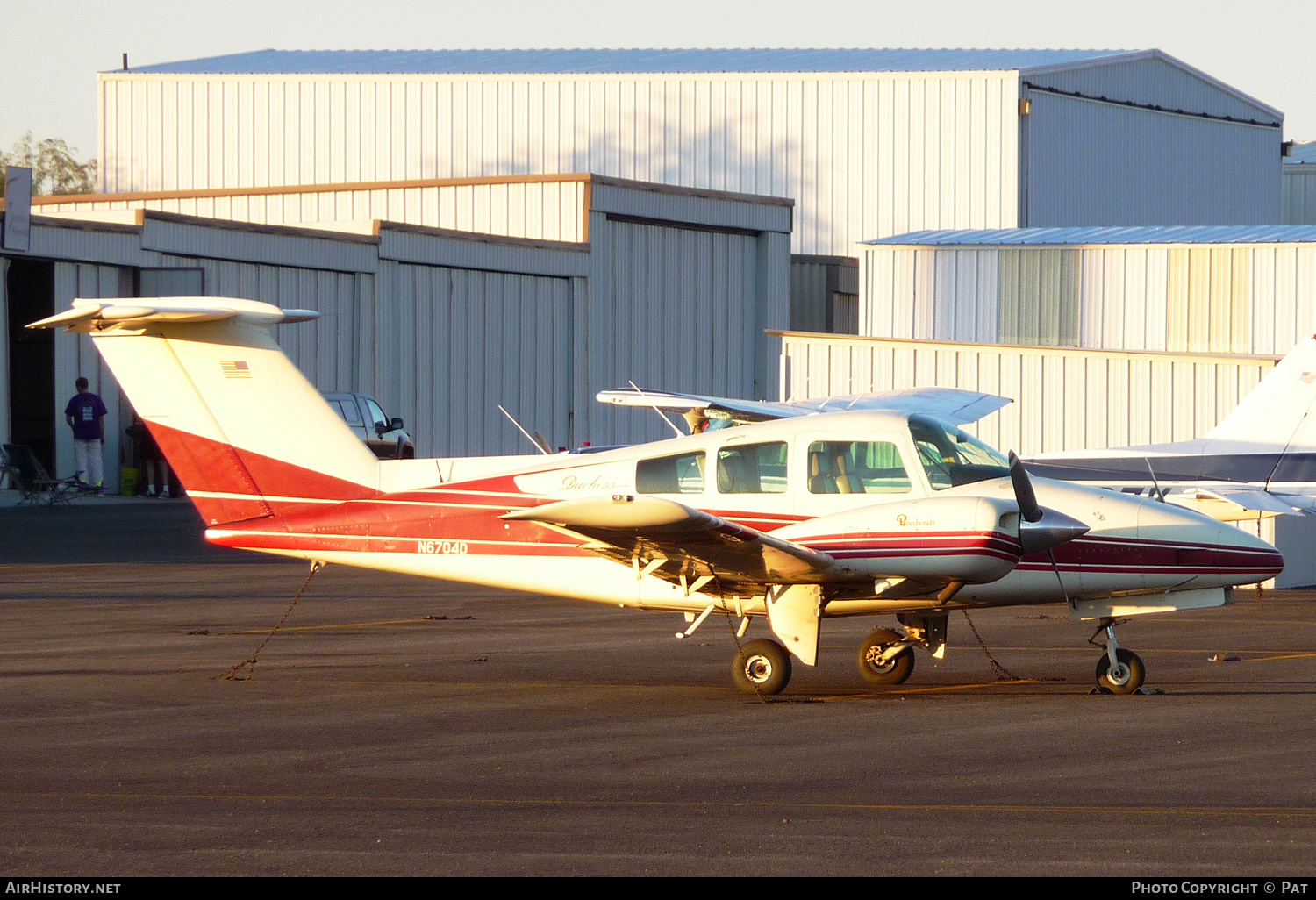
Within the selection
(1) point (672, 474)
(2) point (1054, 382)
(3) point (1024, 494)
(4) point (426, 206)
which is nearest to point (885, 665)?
(3) point (1024, 494)

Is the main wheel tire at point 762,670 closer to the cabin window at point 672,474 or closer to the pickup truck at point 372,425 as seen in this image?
the cabin window at point 672,474

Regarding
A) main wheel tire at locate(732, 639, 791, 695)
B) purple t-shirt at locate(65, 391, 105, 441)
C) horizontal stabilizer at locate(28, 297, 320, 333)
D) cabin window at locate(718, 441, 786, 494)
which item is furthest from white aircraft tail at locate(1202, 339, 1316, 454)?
purple t-shirt at locate(65, 391, 105, 441)

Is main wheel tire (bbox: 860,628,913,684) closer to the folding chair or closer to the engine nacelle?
the engine nacelle

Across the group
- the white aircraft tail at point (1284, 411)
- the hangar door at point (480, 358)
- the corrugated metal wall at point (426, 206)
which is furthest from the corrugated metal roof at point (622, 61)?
the white aircraft tail at point (1284, 411)

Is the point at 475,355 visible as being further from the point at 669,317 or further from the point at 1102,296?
the point at 1102,296

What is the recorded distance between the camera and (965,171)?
5125 cm

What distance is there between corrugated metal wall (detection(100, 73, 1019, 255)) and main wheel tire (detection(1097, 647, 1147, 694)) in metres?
39.9

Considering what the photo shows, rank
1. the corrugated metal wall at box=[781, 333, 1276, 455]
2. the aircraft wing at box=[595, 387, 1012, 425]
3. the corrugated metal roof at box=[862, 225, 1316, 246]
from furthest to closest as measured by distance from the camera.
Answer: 1. the corrugated metal roof at box=[862, 225, 1316, 246]
2. the corrugated metal wall at box=[781, 333, 1276, 455]
3. the aircraft wing at box=[595, 387, 1012, 425]

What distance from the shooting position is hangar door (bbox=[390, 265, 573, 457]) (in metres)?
40.0

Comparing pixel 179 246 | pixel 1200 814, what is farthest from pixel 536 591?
pixel 179 246

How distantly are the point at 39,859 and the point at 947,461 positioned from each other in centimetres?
726

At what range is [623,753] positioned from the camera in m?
10.2

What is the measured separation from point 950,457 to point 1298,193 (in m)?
66.2
